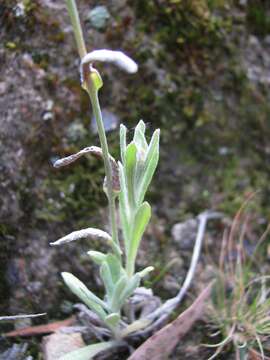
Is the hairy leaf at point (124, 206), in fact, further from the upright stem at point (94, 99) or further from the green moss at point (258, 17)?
the green moss at point (258, 17)

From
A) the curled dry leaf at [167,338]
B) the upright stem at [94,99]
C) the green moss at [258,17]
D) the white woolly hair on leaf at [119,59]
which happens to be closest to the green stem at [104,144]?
the upright stem at [94,99]

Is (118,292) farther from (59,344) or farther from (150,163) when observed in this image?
(150,163)

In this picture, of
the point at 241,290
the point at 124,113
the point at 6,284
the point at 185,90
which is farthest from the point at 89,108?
the point at 241,290

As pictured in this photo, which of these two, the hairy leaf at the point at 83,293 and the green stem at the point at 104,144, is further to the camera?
the hairy leaf at the point at 83,293

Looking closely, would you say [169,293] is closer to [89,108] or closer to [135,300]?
[135,300]

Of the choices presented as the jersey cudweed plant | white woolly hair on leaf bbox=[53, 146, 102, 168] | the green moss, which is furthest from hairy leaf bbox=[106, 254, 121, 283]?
the green moss

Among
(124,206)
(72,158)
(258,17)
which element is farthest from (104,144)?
(258,17)

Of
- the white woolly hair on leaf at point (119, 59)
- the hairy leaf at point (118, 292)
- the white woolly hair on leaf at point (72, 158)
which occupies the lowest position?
the hairy leaf at point (118, 292)

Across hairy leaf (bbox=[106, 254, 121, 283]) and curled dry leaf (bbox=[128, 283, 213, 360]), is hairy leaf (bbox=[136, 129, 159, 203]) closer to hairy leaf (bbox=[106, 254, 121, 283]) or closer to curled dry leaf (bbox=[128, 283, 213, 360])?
hairy leaf (bbox=[106, 254, 121, 283])
